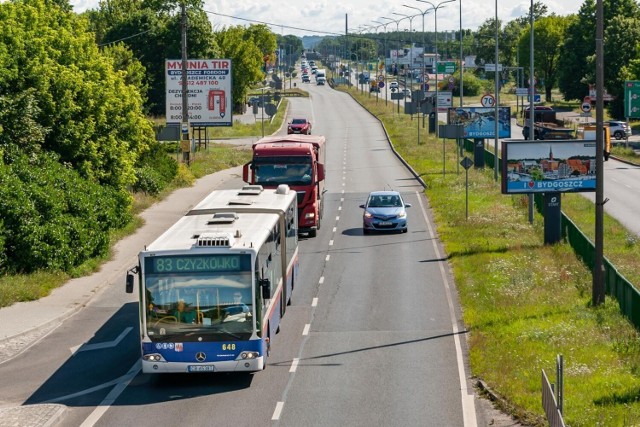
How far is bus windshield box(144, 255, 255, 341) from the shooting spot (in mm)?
20812

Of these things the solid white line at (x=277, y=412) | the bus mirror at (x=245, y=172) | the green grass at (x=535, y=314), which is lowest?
the solid white line at (x=277, y=412)

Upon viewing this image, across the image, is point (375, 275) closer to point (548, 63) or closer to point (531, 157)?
point (531, 157)

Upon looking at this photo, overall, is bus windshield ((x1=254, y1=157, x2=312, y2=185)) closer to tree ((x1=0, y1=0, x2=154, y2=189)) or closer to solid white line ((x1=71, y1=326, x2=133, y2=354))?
tree ((x1=0, y1=0, x2=154, y2=189))

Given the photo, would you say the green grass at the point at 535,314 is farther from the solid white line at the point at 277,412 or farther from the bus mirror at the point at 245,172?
the bus mirror at the point at 245,172

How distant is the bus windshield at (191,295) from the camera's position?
20812 millimetres

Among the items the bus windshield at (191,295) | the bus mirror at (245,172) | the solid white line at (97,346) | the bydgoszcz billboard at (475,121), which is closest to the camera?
the bus windshield at (191,295)

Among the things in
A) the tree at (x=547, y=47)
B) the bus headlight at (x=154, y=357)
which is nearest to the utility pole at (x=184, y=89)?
the bus headlight at (x=154, y=357)

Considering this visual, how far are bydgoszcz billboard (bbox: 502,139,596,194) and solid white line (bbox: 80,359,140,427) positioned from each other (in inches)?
730

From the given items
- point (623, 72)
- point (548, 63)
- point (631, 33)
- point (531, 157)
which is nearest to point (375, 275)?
point (531, 157)

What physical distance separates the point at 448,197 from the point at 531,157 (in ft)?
49.0

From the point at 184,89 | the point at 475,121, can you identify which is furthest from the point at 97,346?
the point at 475,121

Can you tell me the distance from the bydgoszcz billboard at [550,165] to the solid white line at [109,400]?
60.8 feet

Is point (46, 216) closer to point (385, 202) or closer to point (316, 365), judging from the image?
point (316, 365)

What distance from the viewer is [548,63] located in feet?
490
